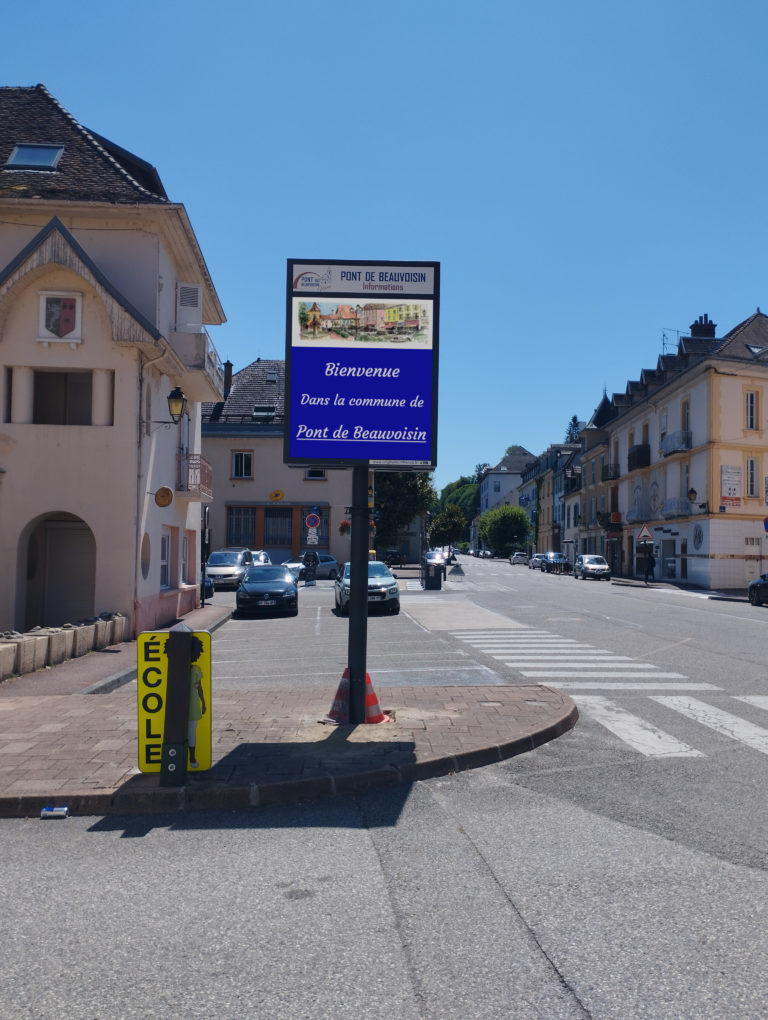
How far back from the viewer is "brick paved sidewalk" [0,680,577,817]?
6207 millimetres

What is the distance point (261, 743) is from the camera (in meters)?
7.62

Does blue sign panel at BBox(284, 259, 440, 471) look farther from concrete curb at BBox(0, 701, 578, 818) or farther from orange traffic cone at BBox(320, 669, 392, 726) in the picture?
concrete curb at BBox(0, 701, 578, 818)

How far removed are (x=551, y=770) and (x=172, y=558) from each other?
1727 centimetres

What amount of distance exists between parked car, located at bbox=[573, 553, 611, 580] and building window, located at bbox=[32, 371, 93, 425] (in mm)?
42643

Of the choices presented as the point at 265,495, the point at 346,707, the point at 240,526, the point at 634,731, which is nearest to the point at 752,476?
the point at 265,495

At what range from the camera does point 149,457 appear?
1817 centimetres

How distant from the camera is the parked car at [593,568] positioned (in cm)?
5550

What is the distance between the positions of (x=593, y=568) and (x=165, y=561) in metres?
→ 39.1

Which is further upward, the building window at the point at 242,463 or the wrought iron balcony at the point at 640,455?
the wrought iron balcony at the point at 640,455

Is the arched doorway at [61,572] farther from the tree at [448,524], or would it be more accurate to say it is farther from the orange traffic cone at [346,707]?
the tree at [448,524]

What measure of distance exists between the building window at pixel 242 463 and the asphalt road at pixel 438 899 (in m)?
43.8

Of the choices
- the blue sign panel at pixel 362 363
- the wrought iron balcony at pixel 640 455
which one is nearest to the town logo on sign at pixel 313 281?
the blue sign panel at pixel 362 363

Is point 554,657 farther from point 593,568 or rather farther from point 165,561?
point 593,568

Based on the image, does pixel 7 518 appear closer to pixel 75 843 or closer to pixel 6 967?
pixel 75 843
